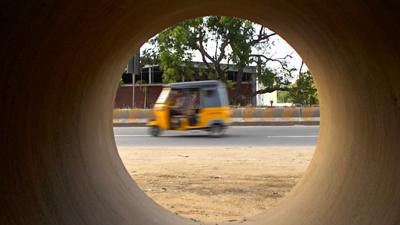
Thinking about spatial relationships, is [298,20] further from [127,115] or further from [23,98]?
[127,115]

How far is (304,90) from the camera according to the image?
102ft

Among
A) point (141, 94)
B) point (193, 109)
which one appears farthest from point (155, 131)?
point (141, 94)

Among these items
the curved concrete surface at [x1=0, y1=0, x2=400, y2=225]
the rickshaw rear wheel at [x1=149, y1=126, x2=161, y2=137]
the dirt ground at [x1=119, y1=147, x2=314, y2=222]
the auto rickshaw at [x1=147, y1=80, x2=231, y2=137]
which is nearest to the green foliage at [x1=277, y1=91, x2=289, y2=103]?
the auto rickshaw at [x1=147, y1=80, x2=231, y2=137]

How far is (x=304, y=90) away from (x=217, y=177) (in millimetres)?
22055

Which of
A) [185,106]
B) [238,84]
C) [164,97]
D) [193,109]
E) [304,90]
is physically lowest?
[193,109]

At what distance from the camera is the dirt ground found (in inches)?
294

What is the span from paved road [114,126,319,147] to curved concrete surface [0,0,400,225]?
9.86 metres

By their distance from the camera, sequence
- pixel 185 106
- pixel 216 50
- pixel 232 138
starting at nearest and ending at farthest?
pixel 232 138 < pixel 185 106 < pixel 216 50

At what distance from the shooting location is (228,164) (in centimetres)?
1169

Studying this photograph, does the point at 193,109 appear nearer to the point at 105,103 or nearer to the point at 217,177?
the point at 217,177

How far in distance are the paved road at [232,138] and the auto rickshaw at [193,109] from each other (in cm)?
37

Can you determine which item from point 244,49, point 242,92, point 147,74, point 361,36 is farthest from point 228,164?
point 147,74

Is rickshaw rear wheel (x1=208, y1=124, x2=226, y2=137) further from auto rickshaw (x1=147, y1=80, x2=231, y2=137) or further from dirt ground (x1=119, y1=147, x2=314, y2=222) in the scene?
dirt ground (x1=119, y1=147, x2=314, y2=222)

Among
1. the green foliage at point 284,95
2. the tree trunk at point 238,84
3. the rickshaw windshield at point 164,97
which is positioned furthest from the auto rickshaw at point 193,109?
the green foliage at point 284,95
